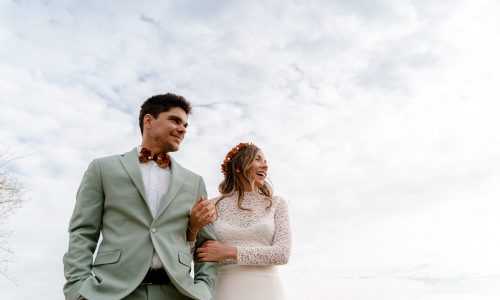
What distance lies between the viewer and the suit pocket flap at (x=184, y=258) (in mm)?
3647

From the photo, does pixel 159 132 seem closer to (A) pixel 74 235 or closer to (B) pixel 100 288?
(A) pixel 74 235

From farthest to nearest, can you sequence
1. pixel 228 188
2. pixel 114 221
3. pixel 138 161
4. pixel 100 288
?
pixel 228 188 < pixel 138 161 < pixel 114 221 < pixel 100 288

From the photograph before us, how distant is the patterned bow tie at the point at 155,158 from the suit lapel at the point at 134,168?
1.9 inches

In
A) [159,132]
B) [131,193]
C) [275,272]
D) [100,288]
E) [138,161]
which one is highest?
[159,132]

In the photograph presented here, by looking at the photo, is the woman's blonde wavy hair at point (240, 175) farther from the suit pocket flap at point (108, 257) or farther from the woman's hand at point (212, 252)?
the suit pocket flap at point (108, 257)

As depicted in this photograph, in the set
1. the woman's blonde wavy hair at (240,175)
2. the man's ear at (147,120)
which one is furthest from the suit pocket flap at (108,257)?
the woman's blonde wavy hair at (240,175)

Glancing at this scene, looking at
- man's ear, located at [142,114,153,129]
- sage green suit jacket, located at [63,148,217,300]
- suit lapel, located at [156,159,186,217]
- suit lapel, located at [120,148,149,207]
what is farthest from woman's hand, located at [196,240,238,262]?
man's ear, located at [142,114,153,129]

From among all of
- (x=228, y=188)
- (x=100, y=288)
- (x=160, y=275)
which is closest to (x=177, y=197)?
(x=160, y=275)

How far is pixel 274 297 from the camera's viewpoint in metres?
4.56

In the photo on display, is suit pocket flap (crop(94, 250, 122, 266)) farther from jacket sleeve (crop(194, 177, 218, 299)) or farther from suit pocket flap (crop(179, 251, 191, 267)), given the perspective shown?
jacket sleeve (crop(194, 177, 218, 299))

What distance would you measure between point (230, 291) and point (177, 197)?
1.21 metres

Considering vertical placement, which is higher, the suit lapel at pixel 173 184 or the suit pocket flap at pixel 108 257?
the suit lapel at pixel 173 184

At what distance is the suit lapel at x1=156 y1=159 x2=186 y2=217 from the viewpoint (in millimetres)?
3676

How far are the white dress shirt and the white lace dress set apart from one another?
101 cm
